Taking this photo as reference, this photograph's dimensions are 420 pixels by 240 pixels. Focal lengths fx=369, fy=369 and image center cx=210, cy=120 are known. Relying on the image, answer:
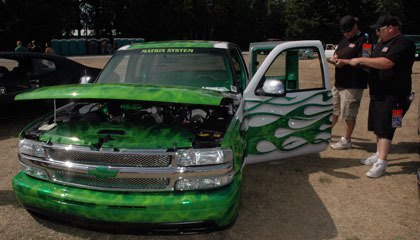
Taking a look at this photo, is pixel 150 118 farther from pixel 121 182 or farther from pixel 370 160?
pixel 370 160

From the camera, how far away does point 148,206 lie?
263cm

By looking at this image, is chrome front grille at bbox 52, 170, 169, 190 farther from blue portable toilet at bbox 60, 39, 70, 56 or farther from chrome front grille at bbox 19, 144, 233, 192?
blue portable toilet at bbox 60, 39, 70, 56

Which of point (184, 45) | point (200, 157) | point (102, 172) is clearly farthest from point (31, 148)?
point (184, 45)

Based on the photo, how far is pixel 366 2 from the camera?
5175cm

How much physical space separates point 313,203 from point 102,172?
7.90 feet

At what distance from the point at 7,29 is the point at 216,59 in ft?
137

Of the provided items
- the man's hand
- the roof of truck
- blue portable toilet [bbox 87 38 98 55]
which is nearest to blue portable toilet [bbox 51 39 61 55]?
blue portable toilet [bbox 87 38 98 55]

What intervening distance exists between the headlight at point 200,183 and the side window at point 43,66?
232 inches

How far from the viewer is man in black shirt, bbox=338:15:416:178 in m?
4.47

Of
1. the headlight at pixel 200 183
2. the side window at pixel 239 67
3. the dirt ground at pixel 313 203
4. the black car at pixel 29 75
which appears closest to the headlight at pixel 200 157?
the headlight at pixel 200 183

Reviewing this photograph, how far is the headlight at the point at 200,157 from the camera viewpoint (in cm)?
273

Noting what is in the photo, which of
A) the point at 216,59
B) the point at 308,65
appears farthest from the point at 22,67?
the point at 308,65

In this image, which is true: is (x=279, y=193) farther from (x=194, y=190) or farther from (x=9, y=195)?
(x=9, y=195)

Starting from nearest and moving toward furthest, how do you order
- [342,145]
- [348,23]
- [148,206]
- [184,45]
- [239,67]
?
[148,206]
[184,45]
[239,67]
[348,23]
[342,145]
